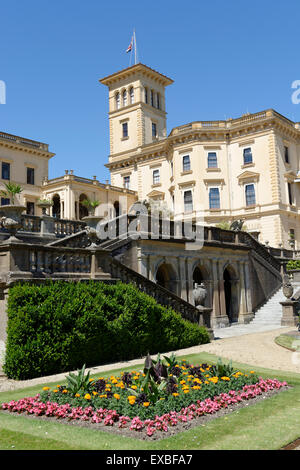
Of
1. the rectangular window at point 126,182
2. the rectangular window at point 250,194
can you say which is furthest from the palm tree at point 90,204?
the rectangular window at point 250,194

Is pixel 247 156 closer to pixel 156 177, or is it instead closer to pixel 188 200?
pixel 188 200

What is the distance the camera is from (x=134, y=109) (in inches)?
2306

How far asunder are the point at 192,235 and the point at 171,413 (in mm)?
15173

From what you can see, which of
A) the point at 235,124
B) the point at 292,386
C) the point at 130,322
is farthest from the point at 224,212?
the point at 292,386

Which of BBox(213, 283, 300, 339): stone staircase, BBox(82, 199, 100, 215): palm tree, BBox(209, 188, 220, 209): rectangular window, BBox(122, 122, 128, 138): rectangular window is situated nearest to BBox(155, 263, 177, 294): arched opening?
BBox(213, 283, 300, 339): stone staircase

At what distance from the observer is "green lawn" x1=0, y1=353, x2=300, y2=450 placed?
580cm

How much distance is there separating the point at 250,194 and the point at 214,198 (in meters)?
3.88

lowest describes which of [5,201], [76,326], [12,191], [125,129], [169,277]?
[76,326]

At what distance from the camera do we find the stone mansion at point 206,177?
1762 inches

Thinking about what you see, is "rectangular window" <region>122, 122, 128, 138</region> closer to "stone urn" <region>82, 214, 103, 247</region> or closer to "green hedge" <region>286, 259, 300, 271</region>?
"green hedge" <region>286, 259, 300, 271</region>

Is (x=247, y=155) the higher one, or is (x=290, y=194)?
(x=247, y=155)

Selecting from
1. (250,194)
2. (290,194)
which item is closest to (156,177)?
(250,194)

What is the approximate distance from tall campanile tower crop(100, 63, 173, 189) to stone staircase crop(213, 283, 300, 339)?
33251 millimetres

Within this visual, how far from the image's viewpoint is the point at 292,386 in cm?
944
